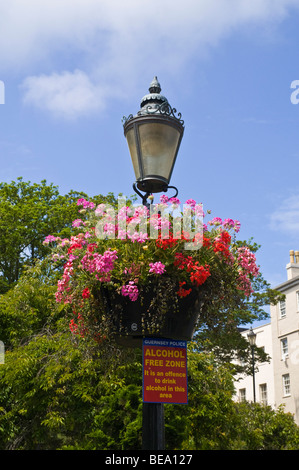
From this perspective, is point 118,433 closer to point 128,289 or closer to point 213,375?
point 213,375

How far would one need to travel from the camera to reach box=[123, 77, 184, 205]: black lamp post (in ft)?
18.3

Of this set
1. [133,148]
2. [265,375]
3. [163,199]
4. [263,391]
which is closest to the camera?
[163,199]

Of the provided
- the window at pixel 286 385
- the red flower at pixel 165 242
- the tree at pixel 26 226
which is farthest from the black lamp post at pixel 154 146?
the window at pixel 286 385

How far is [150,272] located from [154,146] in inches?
60.8

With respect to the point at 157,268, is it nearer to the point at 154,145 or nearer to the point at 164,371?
the point at 164,371

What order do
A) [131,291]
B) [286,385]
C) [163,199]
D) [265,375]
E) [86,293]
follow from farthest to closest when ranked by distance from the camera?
1. [265,375]
2. [286,385]
3. [163,199]
4. [86,293]
5. [131,291]

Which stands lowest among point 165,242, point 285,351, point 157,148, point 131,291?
point 131,291

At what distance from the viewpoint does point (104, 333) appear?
4852 mm

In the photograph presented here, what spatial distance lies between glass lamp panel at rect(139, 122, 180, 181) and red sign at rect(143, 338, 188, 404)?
177 cm

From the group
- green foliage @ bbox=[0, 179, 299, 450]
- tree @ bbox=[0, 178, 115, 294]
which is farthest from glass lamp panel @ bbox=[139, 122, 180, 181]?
tree @ bbox=[0, 178, 115, 294]

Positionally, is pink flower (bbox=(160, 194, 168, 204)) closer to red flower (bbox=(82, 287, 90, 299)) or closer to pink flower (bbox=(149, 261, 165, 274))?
pink flower (bbox=(149, 261, 165, 274))

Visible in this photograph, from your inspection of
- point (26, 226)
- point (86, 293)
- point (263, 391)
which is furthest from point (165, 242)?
point (263, 391)

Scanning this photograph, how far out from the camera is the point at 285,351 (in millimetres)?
44844
